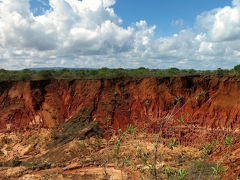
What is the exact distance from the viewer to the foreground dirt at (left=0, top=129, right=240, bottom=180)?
360 inches

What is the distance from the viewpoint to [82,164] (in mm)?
10891

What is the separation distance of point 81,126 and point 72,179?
19.0 ft

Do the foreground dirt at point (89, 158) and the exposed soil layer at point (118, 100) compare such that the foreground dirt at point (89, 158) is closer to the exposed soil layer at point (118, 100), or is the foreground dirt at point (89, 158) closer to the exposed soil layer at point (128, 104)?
the exposed soil layer at point (128, 104)

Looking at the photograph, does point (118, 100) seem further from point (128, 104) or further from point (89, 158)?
point (89, 158)

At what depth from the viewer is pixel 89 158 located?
11570mm

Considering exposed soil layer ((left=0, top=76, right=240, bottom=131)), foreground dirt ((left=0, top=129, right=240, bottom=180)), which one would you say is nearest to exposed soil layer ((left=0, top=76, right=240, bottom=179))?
exposed soil layer ((left=0, top=76, right=240, bottom=131))

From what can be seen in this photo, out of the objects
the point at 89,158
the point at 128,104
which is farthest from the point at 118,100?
the point at 89,158

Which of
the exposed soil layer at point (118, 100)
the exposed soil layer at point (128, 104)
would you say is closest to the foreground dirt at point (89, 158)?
the exposed soil layer at point (128, 104)

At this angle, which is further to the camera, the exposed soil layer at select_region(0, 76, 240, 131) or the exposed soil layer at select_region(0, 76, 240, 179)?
the exposed soil layer at select_region(0, 76, 240, 131)

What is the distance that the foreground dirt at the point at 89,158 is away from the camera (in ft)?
30.0

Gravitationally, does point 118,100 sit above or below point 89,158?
above

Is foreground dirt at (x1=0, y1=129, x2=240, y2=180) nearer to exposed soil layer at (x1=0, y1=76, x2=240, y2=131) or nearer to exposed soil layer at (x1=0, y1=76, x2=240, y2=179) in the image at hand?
exposed soil layer at (x1=0, y1=76, x2=240, y2=179)

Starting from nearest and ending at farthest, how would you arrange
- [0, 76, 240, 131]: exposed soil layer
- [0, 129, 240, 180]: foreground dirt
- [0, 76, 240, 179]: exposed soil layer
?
[0, 129, 240, 180]: foreground dirt < [0, 76, 240, 179]: exposed soil layer < [0, 76, 240, 131]: exposed soil layer

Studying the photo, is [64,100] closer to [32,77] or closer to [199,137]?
[32,77]
